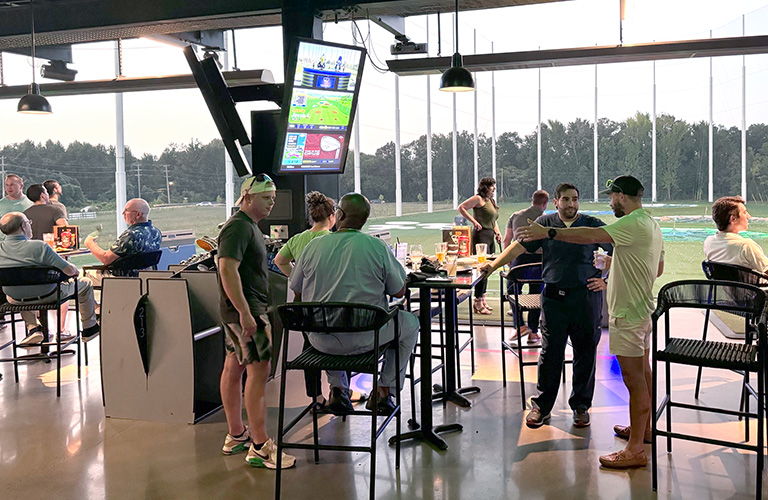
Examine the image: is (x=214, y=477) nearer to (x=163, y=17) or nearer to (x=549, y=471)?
(x=549, y=471)

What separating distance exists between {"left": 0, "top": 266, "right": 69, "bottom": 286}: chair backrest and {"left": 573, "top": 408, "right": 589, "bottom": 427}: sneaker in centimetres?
411

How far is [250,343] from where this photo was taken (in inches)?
144

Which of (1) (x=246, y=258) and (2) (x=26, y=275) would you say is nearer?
(1) (x=246, y=258)

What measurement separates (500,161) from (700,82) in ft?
10.1

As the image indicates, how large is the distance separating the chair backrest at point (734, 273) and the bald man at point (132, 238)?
4.67m

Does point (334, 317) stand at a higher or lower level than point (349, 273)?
lower

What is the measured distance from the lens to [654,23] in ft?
22.5

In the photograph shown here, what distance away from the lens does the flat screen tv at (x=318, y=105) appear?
5.61 metres

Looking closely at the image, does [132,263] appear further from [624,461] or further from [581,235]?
[624,461]

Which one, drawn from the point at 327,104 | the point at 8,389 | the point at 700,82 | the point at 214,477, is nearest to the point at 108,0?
the point at 327,104

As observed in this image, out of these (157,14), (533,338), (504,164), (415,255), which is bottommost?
(533,338)

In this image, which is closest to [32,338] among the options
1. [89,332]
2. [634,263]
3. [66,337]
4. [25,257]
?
[66,337]

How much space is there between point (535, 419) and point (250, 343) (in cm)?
195

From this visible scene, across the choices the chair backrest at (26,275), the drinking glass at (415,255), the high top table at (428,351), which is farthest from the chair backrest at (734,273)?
the chair backrest at (26,275)
